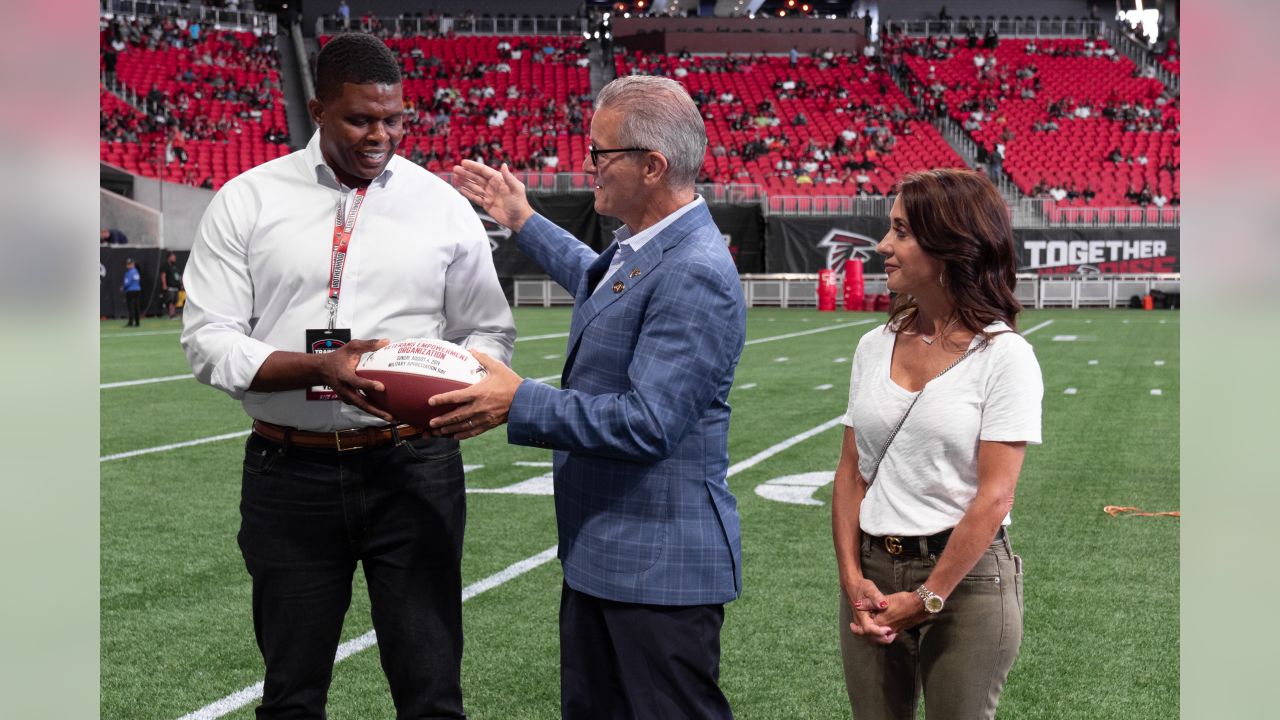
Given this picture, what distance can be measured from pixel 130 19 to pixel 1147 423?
42031 mm

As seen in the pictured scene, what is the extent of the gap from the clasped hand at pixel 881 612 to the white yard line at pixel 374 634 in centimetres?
148

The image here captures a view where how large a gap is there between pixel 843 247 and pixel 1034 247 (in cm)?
505

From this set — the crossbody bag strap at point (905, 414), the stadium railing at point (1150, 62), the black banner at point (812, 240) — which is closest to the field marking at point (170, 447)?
the crossbody bag strap at point (905, 414)

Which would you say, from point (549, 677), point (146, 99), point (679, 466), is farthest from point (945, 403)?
point (146, 99)

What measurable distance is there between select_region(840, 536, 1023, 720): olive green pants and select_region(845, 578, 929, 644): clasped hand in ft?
0.14

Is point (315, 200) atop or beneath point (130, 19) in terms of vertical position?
beneath

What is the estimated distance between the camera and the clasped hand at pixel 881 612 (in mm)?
2627

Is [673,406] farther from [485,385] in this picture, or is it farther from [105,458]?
[105,458]

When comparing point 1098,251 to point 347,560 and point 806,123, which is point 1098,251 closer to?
point 806,123

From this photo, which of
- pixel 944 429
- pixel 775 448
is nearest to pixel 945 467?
pixel 944 429

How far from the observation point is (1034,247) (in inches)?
1326

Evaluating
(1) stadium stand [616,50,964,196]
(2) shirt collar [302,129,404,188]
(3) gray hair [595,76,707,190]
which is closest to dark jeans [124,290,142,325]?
(1) stadium stand [616,50,964,196]

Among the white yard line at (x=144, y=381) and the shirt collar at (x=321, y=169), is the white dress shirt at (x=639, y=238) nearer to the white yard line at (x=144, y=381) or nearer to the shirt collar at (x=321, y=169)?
the shirt collar at (x=321, y=169)

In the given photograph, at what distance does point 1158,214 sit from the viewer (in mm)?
33562
